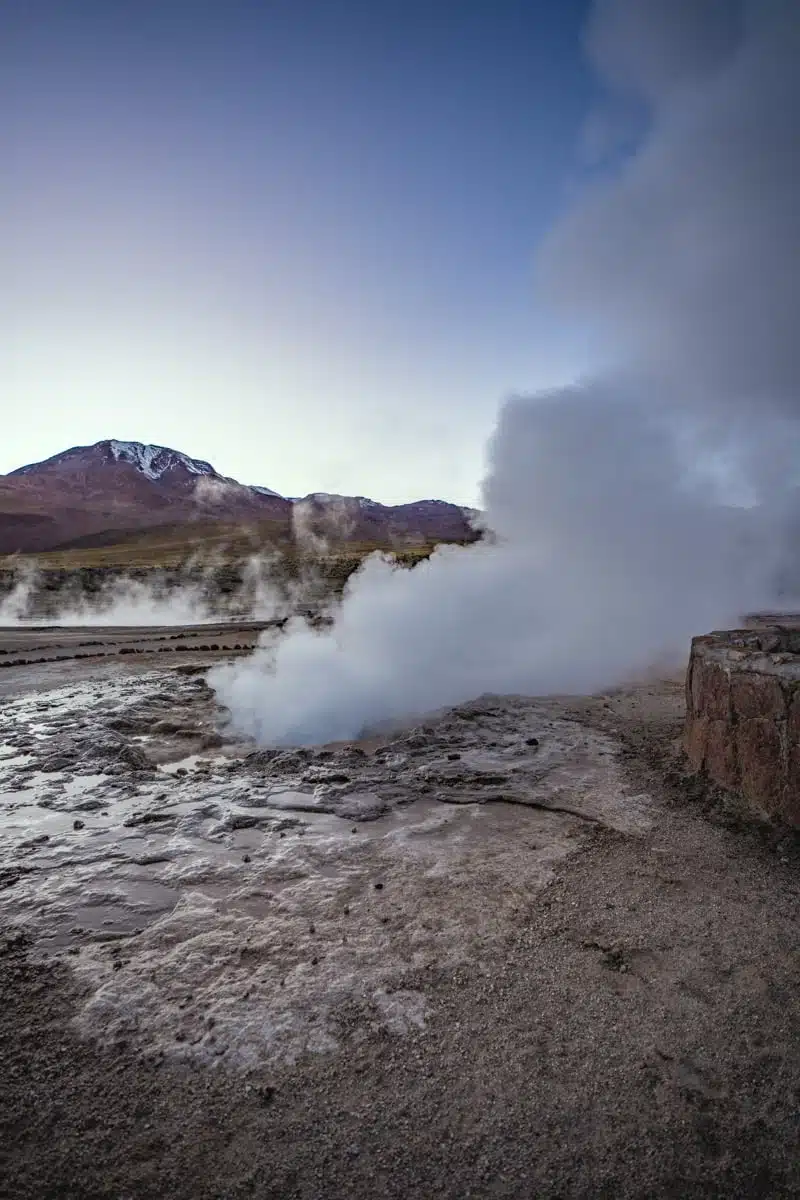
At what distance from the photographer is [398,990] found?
3.69 m

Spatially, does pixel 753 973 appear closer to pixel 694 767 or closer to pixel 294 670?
pixel 694 767

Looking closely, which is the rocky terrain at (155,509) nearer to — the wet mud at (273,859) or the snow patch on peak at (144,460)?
the snow patch on peak at (144,460)

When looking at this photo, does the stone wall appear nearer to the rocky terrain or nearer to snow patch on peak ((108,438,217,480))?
the rocky terrain

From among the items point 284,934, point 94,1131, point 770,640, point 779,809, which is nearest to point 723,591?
point 770,640

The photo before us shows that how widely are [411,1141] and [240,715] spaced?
8.21m

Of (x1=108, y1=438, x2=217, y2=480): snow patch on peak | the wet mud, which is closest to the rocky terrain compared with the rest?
(x1=108, y1=438, x2=217, y2=480): snow patch on peak

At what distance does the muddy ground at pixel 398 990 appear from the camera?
2.69 metres

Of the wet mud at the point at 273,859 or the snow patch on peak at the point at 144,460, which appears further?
the snow patch on peak at the point at 144,460

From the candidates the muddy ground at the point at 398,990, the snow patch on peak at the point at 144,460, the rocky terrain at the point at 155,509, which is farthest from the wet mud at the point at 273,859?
the snow patch on peak at the point at 144,460

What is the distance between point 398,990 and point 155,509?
135 metres

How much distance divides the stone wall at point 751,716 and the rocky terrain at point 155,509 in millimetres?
75482

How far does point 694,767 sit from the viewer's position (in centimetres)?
702

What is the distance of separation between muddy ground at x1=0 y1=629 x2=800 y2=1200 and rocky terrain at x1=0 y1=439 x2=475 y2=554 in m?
75.6

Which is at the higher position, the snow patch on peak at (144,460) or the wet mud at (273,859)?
the snow patch on peak at (144,460)
